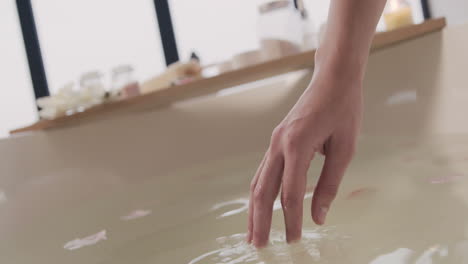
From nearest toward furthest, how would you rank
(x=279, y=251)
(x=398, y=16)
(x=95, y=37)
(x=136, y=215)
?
(x=279, y=251) → (x=136, y=215) → (x=398, y=16) → (x=95, y=37)

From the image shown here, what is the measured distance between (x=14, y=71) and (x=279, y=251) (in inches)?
119

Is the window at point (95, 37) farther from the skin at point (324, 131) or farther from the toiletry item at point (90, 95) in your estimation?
the skin at point (324, 131)

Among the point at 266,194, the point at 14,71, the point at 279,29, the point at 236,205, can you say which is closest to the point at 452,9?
the point at 279,29

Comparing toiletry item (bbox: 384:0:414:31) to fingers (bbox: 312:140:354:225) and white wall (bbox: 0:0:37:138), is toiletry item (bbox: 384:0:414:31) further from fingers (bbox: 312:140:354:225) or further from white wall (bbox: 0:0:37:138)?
white wall (bbox: 0:0:37:138)

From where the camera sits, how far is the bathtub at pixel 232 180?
2.05ft

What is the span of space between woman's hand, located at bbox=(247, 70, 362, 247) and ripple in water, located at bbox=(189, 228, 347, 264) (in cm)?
11

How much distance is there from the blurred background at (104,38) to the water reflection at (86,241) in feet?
7.45

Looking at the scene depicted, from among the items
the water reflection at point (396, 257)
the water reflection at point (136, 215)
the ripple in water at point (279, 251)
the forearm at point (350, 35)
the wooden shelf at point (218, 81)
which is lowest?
the water reflection at point (136, 215)

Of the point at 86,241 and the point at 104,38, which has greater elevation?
the point at 104,38

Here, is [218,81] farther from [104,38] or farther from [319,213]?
[104,38]

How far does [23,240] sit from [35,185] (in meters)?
0.39

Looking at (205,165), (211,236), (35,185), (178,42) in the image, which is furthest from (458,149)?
(178,42)

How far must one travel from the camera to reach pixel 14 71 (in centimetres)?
320

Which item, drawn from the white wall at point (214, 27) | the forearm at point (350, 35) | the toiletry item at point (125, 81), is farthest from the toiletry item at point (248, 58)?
the white wall at point (214, 27)
